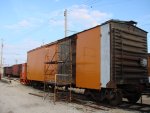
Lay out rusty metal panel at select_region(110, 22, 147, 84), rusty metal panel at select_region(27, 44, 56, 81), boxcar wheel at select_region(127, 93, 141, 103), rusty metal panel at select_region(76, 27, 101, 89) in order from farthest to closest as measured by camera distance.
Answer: rusty metal panel at select_region(27, 44, 56, 81)
boxcar wheel at select_region(127, 93, 141, 103)
rusty metal panel at select_region(76, 27, 101, 89)
rusty metal panel at select_region(110, 22, 147, 84)

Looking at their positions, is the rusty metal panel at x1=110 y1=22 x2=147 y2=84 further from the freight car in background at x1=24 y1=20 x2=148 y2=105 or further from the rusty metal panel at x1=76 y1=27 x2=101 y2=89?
the rusty metal panel at x1=76 y1=27 x2=101 y2=89

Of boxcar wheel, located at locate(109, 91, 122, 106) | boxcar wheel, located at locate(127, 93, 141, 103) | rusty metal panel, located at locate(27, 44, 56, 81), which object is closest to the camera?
boxcar wheel, located at locate(109, 91, 122, 106)

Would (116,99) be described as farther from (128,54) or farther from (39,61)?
(39,61)

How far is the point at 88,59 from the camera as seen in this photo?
46.8 feet

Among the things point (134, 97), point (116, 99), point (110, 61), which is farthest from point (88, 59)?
point (134, 97)

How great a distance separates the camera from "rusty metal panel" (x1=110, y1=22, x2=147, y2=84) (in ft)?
41.5

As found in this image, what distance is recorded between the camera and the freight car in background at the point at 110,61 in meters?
12.7

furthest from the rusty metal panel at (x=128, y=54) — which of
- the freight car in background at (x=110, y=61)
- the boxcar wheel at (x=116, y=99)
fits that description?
the boxcar wheel at (x=116, y=99)

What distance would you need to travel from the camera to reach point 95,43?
1370 cm

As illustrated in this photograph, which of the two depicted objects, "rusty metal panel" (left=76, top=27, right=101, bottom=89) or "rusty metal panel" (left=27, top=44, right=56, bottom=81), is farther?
"rusty metal panel" (left=27, top=44, right=56, bottom=81)

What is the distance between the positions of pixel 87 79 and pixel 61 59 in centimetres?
391

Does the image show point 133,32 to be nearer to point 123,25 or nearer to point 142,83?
point 123,25

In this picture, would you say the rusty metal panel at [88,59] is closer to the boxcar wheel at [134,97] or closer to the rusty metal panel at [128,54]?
the rusty metal panel at [128,54]

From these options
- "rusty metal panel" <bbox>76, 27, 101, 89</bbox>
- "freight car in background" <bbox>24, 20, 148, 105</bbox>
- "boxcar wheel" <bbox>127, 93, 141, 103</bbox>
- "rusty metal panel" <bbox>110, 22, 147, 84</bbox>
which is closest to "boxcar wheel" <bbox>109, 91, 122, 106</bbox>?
"freight car in background" <bbox>24, 20, 148, 105</bbox>
